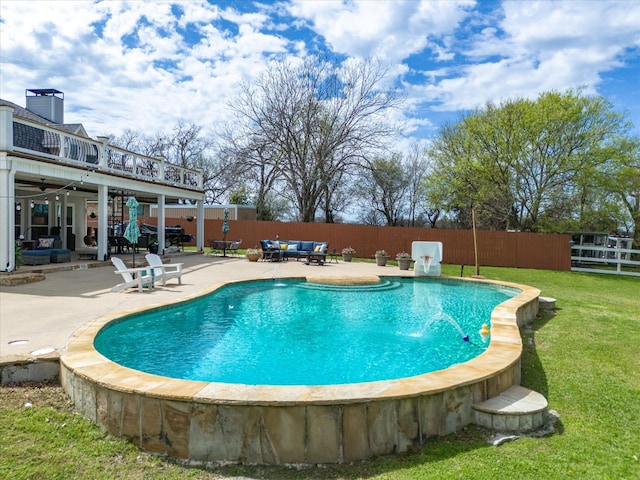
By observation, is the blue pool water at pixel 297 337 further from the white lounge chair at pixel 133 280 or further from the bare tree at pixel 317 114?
the bare tree at pixel 317 114

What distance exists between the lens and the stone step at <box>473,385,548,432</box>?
3.45 metres

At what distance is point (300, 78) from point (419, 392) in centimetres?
2310

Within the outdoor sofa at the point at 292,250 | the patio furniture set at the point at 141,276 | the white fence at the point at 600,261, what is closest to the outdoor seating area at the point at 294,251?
the outdoor sofa at the point at 292,250

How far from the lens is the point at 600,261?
19.3m

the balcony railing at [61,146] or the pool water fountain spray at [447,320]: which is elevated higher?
the balcony railing at [61,146]

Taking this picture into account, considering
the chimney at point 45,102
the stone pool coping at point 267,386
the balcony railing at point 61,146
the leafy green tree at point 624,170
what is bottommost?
the stone pool coping at point 267,386

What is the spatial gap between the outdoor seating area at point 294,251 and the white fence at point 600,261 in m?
12.0

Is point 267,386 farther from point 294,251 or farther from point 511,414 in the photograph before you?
point 294,251

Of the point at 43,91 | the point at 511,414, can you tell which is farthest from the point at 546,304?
the point at 43,91

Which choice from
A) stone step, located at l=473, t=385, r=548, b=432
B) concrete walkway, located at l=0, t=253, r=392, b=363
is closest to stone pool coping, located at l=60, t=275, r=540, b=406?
stone step, located at l=473, t=385, r=548, b=432

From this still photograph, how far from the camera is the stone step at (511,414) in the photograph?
345 centimetres

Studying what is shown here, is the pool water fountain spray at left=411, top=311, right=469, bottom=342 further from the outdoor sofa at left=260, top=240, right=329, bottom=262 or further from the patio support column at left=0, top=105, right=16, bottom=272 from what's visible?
the patio support column at left=0, top=105, right=16, bottom=272

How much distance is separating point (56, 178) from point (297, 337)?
911cm

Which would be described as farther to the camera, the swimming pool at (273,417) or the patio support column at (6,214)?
the patio support column at (6,214)
